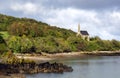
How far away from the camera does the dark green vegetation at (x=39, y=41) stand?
368ft

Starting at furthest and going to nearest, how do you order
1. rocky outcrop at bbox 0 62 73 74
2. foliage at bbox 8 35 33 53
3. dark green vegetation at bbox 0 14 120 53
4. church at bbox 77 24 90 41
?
1. church at bbox 77 24 90 41
2. dark green vegetation at bbox 0 14 120 53
3. foliage at bbox 8 35 33 53
4. rocky outcrop at bbox 0 62 73 74

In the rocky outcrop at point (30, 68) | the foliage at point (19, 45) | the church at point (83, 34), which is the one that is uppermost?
the church at point (83, 34)

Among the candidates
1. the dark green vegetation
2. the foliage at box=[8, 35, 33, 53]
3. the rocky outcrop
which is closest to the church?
the dark green vegetation

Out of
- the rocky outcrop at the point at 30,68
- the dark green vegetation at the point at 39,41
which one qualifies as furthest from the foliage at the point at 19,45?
the rocky outcrop at the point at 30,68

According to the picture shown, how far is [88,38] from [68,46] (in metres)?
35.0

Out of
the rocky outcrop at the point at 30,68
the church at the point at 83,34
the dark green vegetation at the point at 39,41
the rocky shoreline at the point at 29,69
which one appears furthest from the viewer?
the church at the point at 83,34

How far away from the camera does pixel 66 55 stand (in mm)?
122375

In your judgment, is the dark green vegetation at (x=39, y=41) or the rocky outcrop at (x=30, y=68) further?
the dark green vegetation at (x=39, y=41)

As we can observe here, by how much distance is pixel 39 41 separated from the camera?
127 meters

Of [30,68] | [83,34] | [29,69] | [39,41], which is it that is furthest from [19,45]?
[83,34]

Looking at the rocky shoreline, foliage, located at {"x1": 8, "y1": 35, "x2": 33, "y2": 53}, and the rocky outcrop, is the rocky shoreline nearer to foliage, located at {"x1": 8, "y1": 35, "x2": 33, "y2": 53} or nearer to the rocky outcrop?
the rocky outcrop

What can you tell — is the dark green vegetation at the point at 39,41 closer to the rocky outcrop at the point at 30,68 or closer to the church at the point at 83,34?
the church at the point at 83,34

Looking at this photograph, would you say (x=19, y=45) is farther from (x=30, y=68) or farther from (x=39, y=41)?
(x=30, y=68)

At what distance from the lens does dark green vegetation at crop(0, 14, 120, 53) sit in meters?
112
